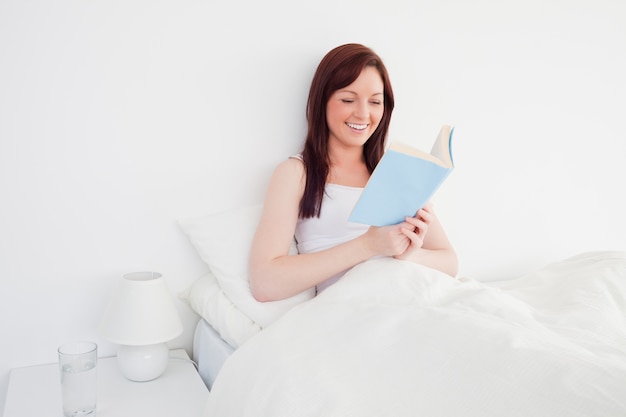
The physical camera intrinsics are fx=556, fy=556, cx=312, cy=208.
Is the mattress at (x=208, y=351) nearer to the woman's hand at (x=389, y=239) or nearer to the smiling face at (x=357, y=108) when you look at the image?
the woman's hand at (x=389, y=239)

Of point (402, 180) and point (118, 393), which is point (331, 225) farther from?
point (118, 393)

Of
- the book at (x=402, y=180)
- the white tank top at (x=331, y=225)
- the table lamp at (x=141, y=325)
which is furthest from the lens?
the white tank top at (x=331, y=225)

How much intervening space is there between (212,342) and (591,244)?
1568 millimetres

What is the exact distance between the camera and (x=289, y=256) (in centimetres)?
135

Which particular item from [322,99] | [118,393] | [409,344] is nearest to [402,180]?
[409,344]

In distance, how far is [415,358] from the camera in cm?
93

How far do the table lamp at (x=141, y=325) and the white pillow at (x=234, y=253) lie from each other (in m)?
0.14

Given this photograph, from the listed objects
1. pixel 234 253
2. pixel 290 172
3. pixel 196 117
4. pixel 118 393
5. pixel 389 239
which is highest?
pixel 196 117

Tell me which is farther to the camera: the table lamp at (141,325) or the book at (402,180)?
the table lamp at (141,325)

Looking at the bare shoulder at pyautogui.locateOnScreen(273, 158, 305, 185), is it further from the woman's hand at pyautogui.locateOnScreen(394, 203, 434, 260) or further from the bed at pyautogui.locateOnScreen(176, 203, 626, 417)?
the woman's hand at pyautogui.locateOnScreen(394, 203, 434, 260)

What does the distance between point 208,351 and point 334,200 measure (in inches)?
20.1

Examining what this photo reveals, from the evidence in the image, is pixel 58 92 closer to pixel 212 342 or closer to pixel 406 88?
pixel 212 342

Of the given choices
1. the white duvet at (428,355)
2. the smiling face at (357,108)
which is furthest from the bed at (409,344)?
the smiling face at (357,108)

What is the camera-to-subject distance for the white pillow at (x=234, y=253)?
1.38m
